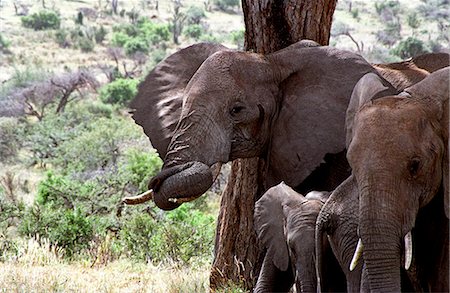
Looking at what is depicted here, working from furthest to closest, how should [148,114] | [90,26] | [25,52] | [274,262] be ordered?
[90,26], [25,52], [148,114], [274,262]

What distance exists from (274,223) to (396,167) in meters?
1.35

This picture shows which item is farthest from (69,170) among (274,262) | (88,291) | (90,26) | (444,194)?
(90,26)

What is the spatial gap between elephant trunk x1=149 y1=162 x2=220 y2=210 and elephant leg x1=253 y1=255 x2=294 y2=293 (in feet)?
2.29

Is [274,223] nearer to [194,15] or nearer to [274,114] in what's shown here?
[274,114]

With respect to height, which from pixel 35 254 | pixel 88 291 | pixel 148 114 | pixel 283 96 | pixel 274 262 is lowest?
pixel 35 254

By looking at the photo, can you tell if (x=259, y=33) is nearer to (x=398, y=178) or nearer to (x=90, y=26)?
(x=398, y=178)

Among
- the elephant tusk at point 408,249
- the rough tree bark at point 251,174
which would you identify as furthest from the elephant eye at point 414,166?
the rough tree bark at point 251,174

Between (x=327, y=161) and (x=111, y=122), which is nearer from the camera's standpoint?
(x=327, y=161)

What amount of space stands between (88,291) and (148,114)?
1333 mm

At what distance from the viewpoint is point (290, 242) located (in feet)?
13.1

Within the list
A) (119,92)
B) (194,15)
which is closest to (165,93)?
(119,92)

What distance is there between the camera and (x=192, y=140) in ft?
13.2

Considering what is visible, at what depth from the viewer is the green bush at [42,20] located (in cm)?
3631

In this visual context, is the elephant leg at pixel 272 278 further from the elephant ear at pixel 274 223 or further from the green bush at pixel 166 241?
the green bush at pixel 166 241
